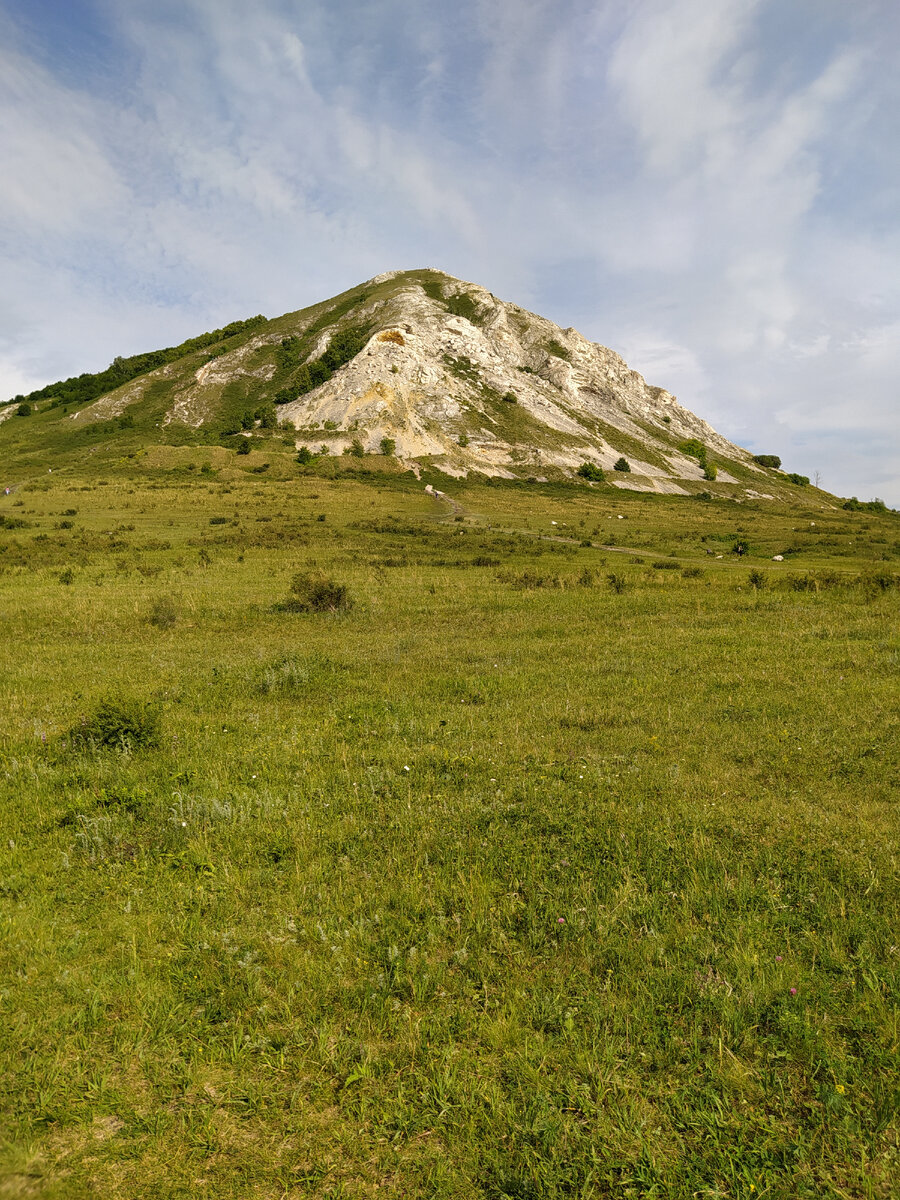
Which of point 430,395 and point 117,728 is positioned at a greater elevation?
point 430,395

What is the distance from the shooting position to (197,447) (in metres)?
89.5

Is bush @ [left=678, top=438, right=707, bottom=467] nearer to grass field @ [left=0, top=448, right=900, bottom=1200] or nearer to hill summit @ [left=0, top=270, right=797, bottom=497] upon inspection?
hill summit @ [left=0, top=270, right=797, bottom=497]

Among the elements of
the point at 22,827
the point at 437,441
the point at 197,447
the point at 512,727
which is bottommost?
the point at 22,827

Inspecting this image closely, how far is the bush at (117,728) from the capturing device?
9.79 m

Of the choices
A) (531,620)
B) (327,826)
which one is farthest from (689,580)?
(327,826)

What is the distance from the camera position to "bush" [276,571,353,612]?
23266mm

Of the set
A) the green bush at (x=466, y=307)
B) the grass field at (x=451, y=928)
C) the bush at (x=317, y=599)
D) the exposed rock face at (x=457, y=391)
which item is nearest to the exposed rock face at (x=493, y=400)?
the exposed rock face at (x=457, y=391)

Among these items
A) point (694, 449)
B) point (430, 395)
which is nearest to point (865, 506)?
point (694, 449)

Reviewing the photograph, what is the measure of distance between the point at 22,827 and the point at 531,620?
53.6ft

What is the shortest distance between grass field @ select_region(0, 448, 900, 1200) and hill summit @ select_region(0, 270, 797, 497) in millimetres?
88618

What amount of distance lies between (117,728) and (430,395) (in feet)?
385

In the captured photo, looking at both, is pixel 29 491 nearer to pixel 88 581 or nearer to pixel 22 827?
pixel 88 581

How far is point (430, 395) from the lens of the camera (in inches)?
4675

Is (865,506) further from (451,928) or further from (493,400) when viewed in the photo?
(451,928)
